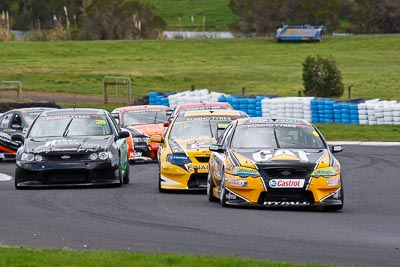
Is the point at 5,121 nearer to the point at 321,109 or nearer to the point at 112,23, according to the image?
the point at 321,109

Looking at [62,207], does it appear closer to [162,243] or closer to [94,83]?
[162,243]

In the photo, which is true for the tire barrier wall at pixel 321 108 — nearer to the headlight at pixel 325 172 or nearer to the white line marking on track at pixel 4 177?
the white line marking on track at pixel 4 177

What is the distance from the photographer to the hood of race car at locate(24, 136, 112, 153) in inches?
752

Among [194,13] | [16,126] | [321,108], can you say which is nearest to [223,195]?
[16,126]

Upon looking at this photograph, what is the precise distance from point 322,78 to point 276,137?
3138 cm

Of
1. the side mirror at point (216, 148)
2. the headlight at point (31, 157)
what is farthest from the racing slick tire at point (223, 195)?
the headlight at point (31, 157)

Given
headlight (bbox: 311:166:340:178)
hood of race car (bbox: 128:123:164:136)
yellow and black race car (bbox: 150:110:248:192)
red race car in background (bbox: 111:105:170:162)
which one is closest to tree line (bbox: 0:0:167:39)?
red race car in background (bbox: 111:105:170:162)

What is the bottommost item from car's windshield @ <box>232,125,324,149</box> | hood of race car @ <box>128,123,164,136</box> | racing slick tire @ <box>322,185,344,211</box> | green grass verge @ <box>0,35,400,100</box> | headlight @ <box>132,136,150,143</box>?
green grass verge @ <box>0,35,400,100</box>

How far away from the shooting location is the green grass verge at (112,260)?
10.3 meters

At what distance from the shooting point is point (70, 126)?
20391mm

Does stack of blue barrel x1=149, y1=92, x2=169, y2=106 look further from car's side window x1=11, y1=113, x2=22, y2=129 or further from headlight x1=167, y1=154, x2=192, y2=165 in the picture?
headlight x1=167, y1=154, x2=192, y2=165

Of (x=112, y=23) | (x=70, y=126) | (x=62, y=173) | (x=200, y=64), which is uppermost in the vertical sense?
(x=112, y=23)

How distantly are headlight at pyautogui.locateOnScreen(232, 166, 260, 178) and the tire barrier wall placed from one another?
2273cm

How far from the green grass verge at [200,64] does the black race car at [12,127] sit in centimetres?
2473
